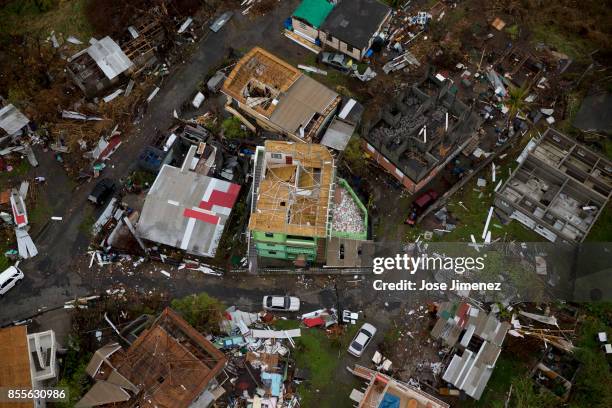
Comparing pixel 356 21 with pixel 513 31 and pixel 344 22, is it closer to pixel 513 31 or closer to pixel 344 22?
pixel 344 22

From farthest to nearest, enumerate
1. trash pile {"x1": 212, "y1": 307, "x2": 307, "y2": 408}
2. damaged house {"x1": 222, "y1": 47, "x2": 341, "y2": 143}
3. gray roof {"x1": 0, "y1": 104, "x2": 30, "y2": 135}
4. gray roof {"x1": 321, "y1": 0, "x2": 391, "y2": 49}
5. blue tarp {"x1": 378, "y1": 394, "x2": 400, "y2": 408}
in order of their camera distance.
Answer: gray roof {"x1": 321, "y1": 0, "x2": 391, "y2": 49} < gray roof {"x1": 0, "y1": 104, "x2": 30, "y2": 135} < damaged house {"x1": 222, "y1": 47, "x2": 341, "y2": 143} < trash pile {"x1": 212, "y1": 307, "x2": 307, "y2": 408} < blue tarp {"x1": 378, "y1": 394, "x2": 400, "y2": 408}

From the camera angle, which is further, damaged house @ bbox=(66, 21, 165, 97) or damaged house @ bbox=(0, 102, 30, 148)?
damaged house @ bbox=(66, 21, 165, 97)

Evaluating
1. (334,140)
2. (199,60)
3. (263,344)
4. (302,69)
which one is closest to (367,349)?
(263,344)

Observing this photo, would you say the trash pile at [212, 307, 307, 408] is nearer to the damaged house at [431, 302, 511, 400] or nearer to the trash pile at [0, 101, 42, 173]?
the damaged house at [431, 302, 511, 400]

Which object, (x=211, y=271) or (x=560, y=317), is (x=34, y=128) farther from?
(x=560, y=317)

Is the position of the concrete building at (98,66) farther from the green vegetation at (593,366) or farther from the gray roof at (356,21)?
the green vegetation at (593,366)

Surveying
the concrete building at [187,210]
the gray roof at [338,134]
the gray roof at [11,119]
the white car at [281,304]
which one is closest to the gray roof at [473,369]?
the white car at [281,304]

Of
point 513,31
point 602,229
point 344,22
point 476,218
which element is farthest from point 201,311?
point 513,31

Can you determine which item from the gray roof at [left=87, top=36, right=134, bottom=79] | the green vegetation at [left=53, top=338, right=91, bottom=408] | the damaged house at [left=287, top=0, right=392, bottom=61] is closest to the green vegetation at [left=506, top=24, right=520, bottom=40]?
the damaged house at [left=287, top=0, right=392, bottom=61]
